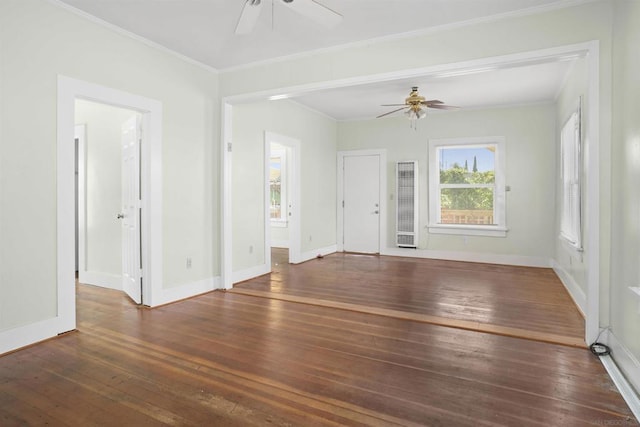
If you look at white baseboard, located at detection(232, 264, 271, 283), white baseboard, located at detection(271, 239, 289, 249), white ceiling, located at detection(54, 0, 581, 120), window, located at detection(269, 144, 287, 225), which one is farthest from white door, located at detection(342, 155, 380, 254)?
white ceiling, located at detection(54, 0, 581, 120)

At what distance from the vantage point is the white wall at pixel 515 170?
20.0ft

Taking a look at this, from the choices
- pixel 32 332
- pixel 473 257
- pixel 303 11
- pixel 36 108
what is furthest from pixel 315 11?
pixel 473 257

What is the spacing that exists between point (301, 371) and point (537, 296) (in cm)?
320

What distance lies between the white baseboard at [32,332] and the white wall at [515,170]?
567 cm

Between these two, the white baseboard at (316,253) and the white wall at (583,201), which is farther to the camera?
the white baseboard at (316,253)

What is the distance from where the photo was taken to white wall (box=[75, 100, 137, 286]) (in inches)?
181

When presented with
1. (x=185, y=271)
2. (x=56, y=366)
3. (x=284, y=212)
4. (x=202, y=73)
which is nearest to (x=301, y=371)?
(x=56, y=366)

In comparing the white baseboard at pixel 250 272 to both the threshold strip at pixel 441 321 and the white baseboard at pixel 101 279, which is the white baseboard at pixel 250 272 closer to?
the threshold strip at pixel 441 321

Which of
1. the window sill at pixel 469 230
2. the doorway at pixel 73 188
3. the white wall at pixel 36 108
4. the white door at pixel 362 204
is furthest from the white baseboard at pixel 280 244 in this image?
the white wall at pixel 36 108

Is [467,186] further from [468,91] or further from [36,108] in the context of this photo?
[36,108]

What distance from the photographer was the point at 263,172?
5.48m

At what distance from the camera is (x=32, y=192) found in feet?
9.37

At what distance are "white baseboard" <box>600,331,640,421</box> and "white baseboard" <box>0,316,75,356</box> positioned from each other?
3931 millimetres

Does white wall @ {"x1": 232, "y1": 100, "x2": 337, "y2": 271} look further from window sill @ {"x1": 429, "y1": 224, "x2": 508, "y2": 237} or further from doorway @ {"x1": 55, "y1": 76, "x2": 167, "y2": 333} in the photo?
window sill @ {"x1": 429, "y1": 224, "x2": 508, "y2": 237}
